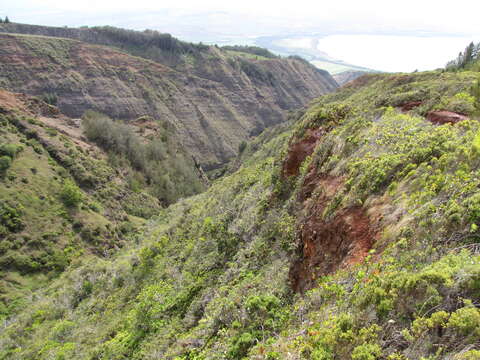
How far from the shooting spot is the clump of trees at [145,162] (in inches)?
2005

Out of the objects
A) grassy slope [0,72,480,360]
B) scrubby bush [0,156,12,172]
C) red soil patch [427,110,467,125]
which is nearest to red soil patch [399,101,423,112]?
grassy slope [0,72,480,360]

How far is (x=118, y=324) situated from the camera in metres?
12.5

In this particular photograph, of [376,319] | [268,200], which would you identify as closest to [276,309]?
[376,319]

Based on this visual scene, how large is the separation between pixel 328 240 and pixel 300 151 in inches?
263

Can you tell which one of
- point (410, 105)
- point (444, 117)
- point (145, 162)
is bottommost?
point (145, 162)

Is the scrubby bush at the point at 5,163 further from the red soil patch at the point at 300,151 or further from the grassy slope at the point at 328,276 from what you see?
the red soil patch at the point at 300,151

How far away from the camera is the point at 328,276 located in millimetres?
6570

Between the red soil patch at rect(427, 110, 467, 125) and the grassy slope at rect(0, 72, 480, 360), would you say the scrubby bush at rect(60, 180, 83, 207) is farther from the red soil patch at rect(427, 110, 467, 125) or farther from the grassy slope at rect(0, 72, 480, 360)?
the red soil patch at rect(427, 110, 467, 125)

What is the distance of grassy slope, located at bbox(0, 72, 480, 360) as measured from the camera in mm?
3984

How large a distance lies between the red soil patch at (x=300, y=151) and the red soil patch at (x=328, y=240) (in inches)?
→ 158

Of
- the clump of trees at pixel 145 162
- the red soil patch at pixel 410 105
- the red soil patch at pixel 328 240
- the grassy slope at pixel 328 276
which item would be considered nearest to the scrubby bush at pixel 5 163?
the clump of trees at pixel 145 162

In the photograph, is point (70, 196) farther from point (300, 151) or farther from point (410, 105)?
point (410, 105)

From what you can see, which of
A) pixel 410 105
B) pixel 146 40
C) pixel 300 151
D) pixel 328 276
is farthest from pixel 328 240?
pixel 146 40

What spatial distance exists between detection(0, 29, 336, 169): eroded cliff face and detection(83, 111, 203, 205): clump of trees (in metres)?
18.2
